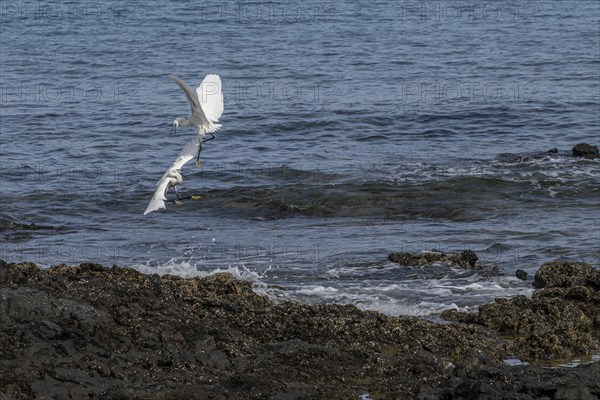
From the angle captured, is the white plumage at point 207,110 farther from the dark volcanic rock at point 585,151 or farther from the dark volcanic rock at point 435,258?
the dark volcanic rock at point 585,151

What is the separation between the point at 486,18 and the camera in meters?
41.1

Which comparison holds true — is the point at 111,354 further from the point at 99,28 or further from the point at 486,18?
the point at 486,18

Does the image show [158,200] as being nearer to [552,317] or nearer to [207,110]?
[207,110]

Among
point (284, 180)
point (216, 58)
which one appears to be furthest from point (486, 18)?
point (284, 180)

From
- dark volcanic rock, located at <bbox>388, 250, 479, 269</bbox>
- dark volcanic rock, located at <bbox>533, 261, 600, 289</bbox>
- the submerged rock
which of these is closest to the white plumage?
dark volcanic rock, located at <bbox>388, 250, 479, 269</bbox>

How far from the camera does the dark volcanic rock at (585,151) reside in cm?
2181

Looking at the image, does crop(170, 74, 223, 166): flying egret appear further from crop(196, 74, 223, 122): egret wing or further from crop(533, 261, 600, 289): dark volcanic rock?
crop(533, 261, 600, 289): dark volcanic rock

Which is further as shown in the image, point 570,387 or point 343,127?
point 343,127

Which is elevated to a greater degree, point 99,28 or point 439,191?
point 99,28

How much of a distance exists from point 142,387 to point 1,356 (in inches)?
46.0

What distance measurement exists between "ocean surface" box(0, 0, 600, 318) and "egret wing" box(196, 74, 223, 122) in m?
2.55

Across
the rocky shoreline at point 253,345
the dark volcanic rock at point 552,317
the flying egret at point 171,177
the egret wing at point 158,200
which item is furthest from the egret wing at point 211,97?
the dark volcanic rock at point 552,317

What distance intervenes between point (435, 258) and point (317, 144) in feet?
31.6

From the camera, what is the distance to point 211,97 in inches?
459
